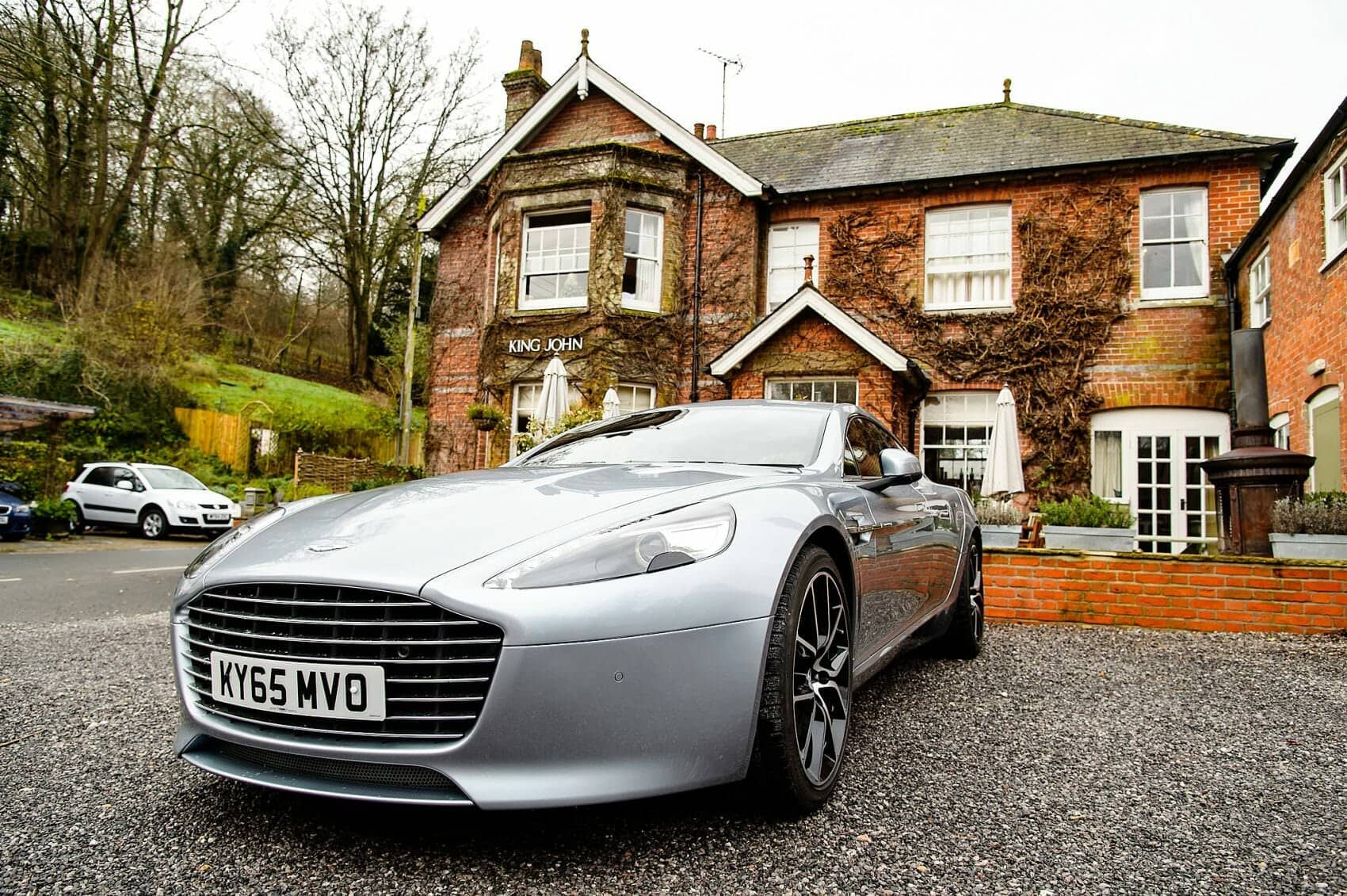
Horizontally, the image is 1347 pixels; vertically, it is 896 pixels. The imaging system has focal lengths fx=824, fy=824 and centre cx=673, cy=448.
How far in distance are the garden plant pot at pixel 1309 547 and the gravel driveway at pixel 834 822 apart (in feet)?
10.2

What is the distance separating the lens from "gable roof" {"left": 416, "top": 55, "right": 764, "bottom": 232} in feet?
48.0

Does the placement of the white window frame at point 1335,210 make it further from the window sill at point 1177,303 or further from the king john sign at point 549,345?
the king john sign at point 549,345

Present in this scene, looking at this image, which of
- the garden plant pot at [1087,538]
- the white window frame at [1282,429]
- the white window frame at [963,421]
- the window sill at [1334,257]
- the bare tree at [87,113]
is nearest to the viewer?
the garden plant pot at [1087,538]

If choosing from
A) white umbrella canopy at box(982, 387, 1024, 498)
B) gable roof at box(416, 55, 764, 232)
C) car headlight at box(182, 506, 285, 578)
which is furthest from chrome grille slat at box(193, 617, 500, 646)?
gable roof at box(416, 55, 764, 232)

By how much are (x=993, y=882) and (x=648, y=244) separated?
13722mm

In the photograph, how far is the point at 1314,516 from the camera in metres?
6.27

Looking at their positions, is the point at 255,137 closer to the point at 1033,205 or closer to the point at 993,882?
the point at 1033,205

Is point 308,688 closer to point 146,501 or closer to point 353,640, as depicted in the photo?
point 353,640

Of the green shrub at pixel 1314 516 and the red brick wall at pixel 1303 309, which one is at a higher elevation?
the red brick wall at pixel 1303 309

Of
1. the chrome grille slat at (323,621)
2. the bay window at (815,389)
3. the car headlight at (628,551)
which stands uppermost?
the bay window at (815,389)

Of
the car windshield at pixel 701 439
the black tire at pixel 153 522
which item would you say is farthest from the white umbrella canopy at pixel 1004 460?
the black tire at pixel 153 522

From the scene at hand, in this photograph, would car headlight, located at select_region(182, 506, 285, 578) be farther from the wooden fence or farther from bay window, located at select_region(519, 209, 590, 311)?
the wooden fence

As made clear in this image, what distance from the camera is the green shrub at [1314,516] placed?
244 inches

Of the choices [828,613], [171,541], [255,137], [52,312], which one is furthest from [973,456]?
[52,312]
